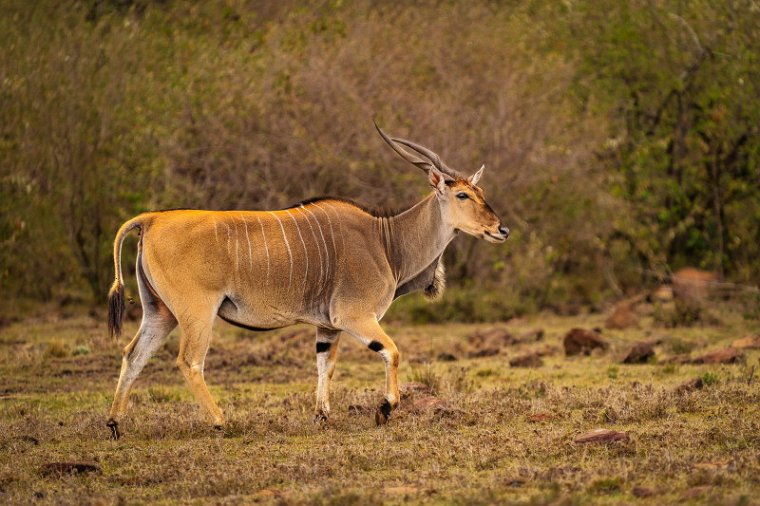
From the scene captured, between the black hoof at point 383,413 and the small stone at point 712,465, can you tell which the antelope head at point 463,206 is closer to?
the black hoof at point 383,413

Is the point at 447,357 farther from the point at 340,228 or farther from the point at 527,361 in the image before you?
the point at 340,228

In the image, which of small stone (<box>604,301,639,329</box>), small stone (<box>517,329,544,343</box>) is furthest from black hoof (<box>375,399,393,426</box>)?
small stone (<box>604,301,639,329</box>)

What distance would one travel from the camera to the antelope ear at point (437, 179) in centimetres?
920

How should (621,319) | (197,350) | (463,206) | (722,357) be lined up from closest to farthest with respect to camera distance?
1. (197,350)
2. (463,206)
3. (722,357)
4. (621,319)

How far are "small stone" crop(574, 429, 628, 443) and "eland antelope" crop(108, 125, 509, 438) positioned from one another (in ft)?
4.81

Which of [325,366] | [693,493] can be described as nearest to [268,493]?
[693,493]

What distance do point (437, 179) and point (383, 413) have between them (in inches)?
78.2

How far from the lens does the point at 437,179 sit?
9273 mm

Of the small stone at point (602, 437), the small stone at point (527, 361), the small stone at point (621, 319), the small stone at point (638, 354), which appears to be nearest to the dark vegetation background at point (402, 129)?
the small stone at point (621, 319)

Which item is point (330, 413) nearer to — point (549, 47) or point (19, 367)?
point (19, 367)

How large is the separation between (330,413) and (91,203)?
988 cm

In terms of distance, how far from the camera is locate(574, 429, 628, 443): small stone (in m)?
7.20

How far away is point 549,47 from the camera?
2050cm

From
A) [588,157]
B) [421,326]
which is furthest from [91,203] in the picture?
[588,157]
